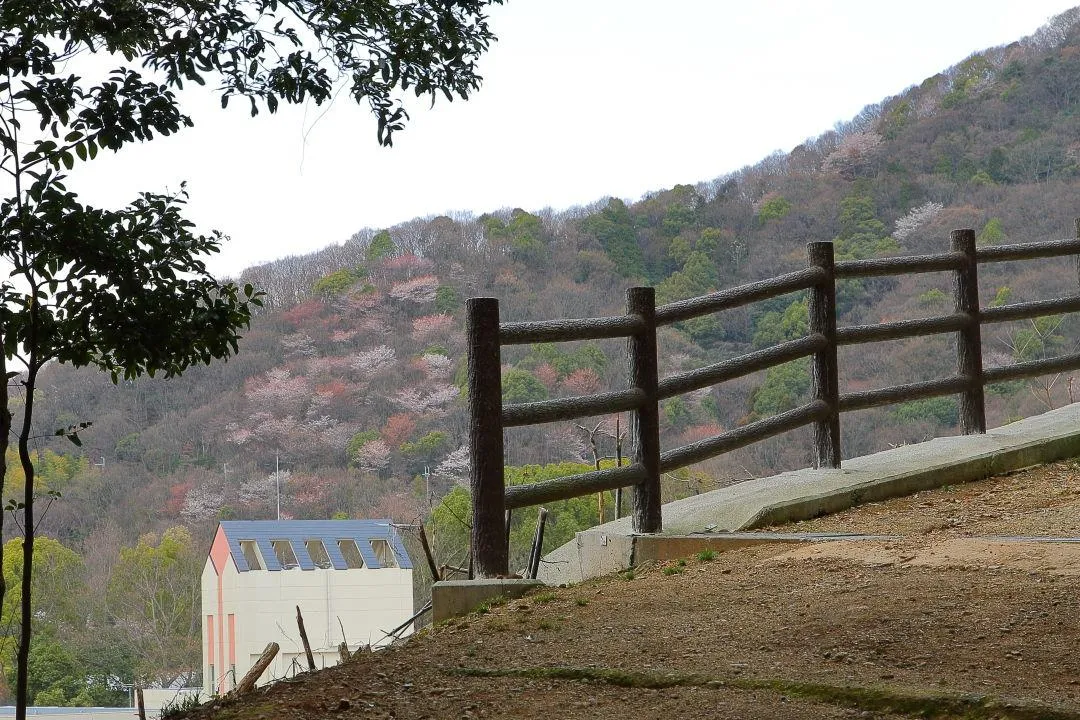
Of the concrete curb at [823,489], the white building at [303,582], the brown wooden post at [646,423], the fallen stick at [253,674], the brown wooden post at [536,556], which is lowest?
the white building at [303,582]

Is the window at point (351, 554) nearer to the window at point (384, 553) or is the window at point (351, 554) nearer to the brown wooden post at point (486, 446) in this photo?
the window at point (384, 553)

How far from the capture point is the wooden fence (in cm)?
499

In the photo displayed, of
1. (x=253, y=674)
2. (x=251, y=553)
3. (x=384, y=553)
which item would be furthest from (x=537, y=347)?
(x=253, y=674)

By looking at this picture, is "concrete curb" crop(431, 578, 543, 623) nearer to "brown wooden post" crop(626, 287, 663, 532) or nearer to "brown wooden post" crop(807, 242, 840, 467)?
"brown wooden post" crop(626, 287, 663, 532)

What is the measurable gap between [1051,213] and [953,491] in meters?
42.9

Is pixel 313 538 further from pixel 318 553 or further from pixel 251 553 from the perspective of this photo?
pixel 251 553

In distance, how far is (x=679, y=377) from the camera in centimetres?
556

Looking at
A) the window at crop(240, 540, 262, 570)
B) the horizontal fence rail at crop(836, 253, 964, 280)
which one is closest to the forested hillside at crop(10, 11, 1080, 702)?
the window at crop(240, 540, 262, 570)

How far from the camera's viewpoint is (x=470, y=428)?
5027mm

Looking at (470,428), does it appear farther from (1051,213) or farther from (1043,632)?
(1051,213)

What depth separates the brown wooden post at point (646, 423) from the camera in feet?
17.8

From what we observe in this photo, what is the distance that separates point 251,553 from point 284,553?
115 centimetres

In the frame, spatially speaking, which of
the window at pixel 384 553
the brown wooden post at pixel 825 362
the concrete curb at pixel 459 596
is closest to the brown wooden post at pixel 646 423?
the concrete curb at pixel 459 596

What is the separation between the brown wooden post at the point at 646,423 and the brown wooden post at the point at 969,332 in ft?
8.35
